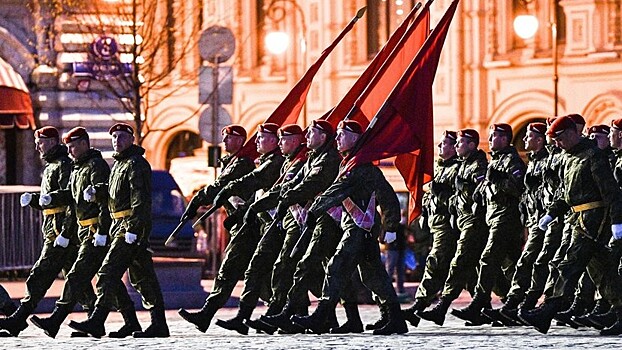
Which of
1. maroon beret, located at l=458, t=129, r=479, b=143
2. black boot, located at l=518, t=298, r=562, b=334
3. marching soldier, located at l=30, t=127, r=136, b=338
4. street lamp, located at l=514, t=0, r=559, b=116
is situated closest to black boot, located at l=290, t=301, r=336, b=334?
marching soldier, located at l=30, t=127, r=136, b=338

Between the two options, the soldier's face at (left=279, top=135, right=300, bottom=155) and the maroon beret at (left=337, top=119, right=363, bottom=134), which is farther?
the soldier's face at (left=279, top=135, right=300, bottom=155)

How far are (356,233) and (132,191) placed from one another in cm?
182

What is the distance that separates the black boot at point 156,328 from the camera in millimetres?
21016

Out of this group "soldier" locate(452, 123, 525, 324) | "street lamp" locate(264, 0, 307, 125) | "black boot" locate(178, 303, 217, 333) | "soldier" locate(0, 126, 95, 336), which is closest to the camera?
"soldier" locate(0, 126, 95, 336)

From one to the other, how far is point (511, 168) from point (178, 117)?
31575 millimetres

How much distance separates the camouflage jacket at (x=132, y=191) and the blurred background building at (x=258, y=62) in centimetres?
1727

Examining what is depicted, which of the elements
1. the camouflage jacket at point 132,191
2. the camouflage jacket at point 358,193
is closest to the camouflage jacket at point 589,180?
the camouflage jacket at point 358,193

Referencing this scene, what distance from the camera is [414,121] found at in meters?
22.1

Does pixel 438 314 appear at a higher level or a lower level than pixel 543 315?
lower

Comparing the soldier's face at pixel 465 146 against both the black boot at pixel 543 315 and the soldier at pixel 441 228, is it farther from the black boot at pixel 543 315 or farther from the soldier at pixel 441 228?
the black boot at pixel 543 315

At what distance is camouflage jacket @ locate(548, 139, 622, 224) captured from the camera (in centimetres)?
2005

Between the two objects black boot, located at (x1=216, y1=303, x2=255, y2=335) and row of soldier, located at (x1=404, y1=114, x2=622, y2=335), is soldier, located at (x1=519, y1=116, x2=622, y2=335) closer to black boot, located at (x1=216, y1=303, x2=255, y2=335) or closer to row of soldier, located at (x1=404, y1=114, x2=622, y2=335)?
row of soldier, located at (x1=404, y1=114, x2=622, y2=335)

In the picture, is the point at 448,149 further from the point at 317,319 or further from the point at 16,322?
the point at 16,322

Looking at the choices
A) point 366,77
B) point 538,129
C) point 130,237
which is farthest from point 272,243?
point 366,77
